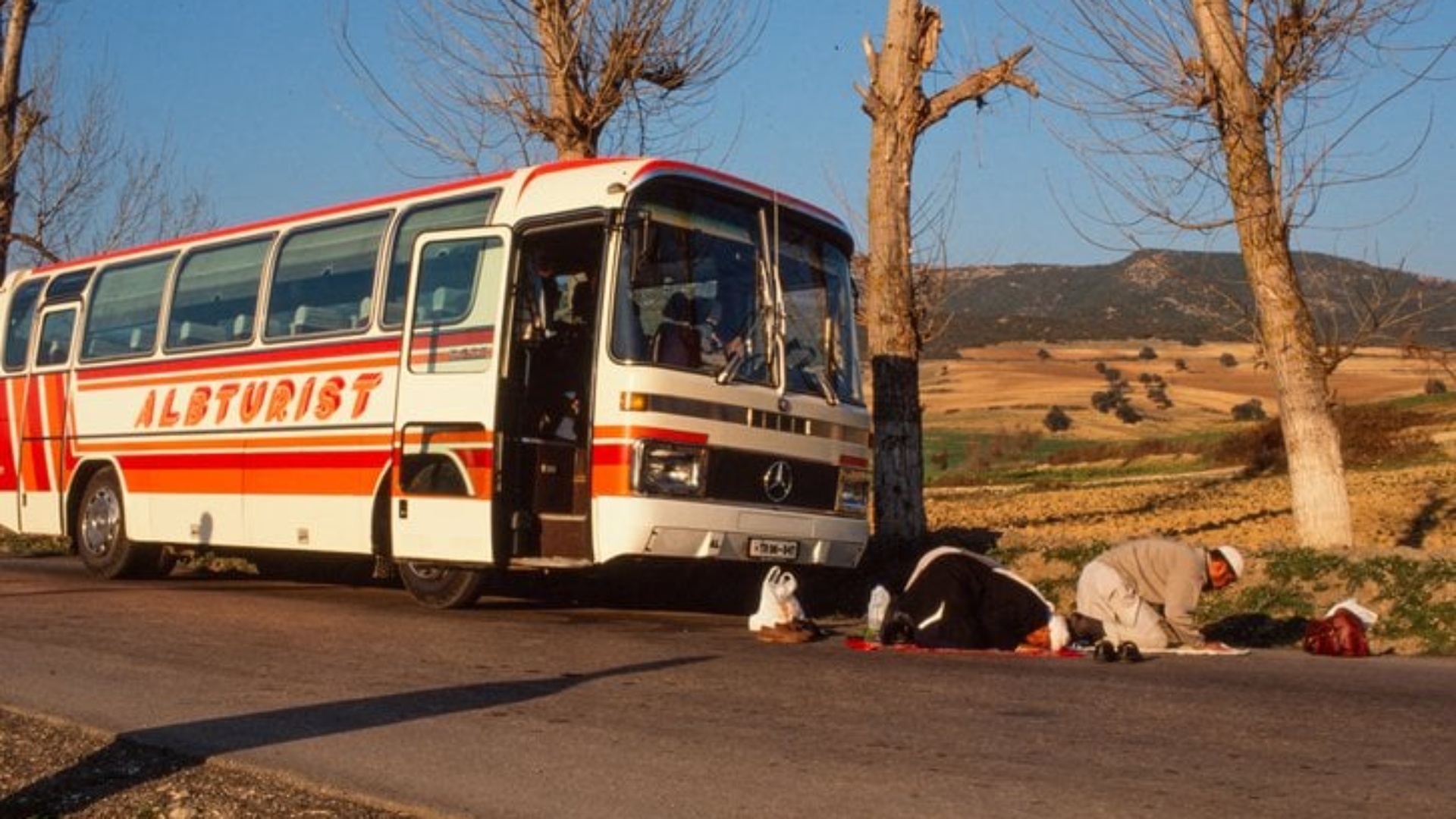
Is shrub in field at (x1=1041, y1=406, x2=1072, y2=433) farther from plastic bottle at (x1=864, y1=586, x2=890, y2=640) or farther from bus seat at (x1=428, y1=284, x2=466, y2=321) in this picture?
plastic bottle at (x1=864, y1=586, x2=890, y2=640)

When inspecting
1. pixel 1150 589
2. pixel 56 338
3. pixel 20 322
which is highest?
pixel 20 322

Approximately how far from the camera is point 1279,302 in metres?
14.8

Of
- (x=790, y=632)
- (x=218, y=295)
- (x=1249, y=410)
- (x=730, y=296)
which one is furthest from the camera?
(x=1249, y=410)

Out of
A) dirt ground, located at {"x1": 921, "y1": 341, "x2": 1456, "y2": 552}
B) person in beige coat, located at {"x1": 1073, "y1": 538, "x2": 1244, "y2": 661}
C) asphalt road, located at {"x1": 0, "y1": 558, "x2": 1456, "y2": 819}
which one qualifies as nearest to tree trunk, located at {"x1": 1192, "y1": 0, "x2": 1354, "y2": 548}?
dirt ground, located at {"x1": 921, "y1": 341, "x2": 1456, "y2": 552}

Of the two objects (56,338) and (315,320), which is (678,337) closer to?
(315,320)

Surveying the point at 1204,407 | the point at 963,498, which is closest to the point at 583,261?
the point at 963,498

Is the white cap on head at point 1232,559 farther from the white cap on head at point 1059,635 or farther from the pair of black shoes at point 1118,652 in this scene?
the white cap on head at point 1059,635

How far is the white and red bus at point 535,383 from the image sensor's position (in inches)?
471

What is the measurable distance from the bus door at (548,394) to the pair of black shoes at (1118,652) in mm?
3774

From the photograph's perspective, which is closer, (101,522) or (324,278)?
(324,278)

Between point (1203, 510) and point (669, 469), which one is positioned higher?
point (669, 469)

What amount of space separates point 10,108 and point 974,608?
23.1m

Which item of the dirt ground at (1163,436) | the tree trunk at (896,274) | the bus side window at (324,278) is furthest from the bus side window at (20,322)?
the dirt ground at (1163,436)

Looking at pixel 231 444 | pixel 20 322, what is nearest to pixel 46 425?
pixel 20 322
